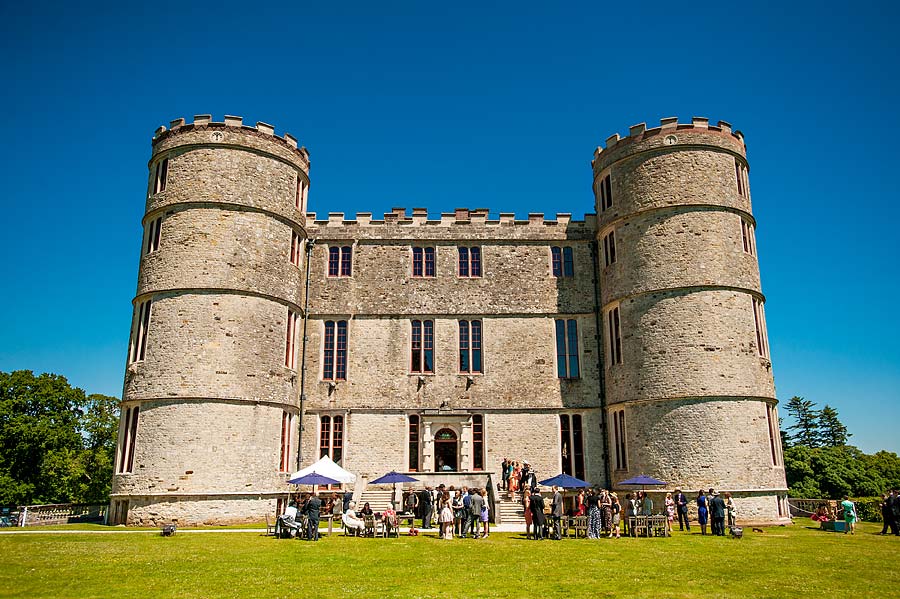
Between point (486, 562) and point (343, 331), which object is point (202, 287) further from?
point (486, 562)

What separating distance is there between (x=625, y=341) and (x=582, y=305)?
10.7 feet

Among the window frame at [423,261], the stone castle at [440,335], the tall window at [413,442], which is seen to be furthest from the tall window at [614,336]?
the tall window at [413,442]

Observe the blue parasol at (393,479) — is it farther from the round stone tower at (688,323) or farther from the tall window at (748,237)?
the tall window at (748,237)

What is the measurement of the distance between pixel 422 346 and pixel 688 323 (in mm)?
10889

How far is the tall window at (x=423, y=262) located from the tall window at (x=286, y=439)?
26.8ft

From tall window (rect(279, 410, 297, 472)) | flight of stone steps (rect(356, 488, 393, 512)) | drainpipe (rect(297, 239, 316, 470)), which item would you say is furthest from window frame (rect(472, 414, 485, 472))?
tall window (rect(279, 410, 297, 472))

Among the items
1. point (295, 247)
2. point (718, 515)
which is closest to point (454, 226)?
point (295, 247)

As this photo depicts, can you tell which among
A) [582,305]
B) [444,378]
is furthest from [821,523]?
[444,378]

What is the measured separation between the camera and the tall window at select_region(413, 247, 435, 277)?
1202 inches

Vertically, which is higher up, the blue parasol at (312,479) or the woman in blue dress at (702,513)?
the blue parasol at (312,479)

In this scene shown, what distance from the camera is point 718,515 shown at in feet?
69.9

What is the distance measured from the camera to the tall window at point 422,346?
29.4 meters

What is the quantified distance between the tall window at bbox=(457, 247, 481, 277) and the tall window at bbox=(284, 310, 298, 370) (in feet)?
24.6

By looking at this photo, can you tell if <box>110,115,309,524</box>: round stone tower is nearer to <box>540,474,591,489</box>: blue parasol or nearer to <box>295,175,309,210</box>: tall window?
<box>295,175,309,210</box>: tall window
